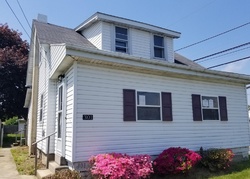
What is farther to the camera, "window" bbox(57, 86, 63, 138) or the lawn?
"window" bbox(57, 86, 63, 138)

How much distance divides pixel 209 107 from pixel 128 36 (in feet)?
15.1

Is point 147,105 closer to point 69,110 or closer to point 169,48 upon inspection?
point 69,110

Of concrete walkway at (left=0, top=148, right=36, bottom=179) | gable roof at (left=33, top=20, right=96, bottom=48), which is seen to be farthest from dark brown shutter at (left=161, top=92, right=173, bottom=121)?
concrete walkway at (left=0, top=148, right=36, bottom=179)

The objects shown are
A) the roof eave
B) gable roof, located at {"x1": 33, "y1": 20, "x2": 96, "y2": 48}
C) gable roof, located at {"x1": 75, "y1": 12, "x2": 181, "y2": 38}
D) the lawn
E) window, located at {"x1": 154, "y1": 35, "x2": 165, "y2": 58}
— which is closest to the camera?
the roof eave

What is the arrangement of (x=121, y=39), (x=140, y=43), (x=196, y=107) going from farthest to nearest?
(x=140, y=43), (x=121, y=39), (x=196, y=107)

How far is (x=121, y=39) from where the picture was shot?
10305 mm

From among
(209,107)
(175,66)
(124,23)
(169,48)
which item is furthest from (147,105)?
(169,48)

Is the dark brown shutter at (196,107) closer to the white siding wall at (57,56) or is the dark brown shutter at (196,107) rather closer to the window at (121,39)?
the window at (121,39)

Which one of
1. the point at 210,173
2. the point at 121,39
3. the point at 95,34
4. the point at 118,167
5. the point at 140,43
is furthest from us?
the point at 140,43

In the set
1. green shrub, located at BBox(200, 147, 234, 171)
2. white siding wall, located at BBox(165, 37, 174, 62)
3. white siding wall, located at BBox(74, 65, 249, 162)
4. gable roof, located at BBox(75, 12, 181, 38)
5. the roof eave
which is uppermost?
gable roof, located at BBox(75, 12, 181, 38)

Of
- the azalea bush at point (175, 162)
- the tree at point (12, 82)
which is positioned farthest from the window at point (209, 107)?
the tree at point (12, 82)

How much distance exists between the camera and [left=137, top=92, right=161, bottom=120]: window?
748 cm

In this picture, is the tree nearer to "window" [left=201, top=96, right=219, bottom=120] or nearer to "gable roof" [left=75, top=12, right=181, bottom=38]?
"gable roof" [left=75, top=12, right=181, bottom=38]

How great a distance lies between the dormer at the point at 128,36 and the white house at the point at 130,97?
0.04 m
